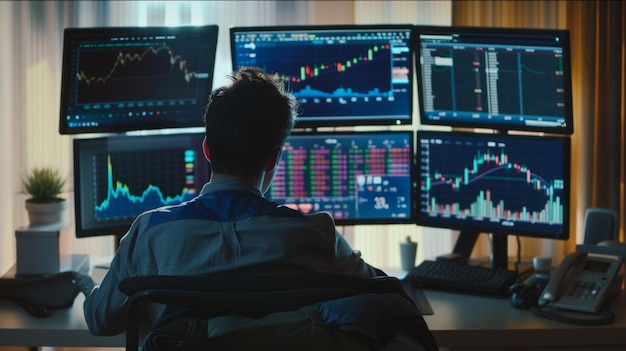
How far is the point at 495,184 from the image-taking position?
2611mm

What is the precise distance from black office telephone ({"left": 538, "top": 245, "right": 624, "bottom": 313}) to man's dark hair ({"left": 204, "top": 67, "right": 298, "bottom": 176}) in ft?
3.16

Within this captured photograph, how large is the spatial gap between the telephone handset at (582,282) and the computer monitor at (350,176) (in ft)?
1.79

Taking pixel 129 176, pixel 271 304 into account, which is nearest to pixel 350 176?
pixel 129 176

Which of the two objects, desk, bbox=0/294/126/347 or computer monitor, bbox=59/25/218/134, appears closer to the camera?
desk, bbox=0/294/126/347

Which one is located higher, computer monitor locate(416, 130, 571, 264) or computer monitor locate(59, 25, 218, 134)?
computer monitor locate(59, 25, 218, 134)

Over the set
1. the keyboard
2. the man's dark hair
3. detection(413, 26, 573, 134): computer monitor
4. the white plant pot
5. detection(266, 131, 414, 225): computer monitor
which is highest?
detection(413, 26, 573, 134): computer monitor

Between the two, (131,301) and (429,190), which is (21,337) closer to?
(131,301)

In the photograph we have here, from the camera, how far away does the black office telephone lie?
2.25 meters

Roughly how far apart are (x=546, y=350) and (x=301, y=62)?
111cm

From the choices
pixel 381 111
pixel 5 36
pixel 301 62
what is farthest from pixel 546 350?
pixel 5 36

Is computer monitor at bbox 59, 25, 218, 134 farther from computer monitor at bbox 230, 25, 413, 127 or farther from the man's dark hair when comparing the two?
the man's dark hair

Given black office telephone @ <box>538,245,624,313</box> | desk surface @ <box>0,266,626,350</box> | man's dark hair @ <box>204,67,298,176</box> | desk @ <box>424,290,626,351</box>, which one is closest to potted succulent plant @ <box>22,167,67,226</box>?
desk surface @ <box>0,266,626,350</box>

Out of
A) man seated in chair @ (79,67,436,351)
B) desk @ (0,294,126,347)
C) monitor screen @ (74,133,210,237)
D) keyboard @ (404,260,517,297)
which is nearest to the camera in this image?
man seated in chair @ (79,67,436,351)

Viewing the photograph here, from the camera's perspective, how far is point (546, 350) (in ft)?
7.08
